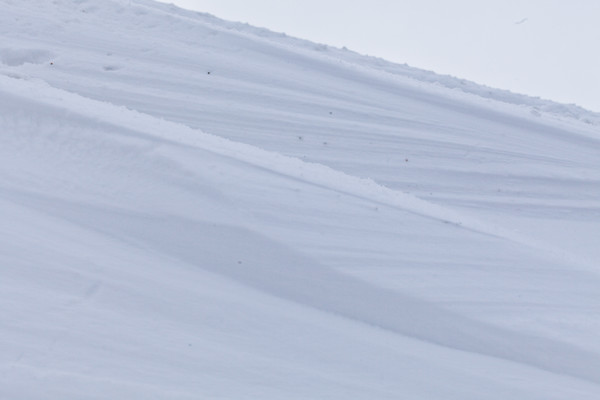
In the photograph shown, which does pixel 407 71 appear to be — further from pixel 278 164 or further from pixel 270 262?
pixel 270 262

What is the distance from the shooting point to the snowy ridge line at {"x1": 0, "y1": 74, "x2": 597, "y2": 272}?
3480mm

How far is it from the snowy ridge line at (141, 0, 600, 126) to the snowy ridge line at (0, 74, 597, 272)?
12.0ft

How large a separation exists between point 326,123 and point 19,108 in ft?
7.63

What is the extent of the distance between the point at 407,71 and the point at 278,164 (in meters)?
4.44

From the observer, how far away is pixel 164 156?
328cm

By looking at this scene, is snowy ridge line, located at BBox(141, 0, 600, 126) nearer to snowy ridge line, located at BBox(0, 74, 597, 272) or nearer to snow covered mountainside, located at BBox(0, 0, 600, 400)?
snow covered mountainside, located at BBox(0, 0, 600, 400)

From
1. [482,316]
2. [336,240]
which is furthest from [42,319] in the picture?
[482,316]

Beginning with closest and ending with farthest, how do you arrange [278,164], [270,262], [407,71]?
[270,262] < [278,164] < [407,71]

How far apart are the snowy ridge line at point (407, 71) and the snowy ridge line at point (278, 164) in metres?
3.65

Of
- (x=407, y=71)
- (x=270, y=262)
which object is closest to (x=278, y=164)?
(x=270, y=262)

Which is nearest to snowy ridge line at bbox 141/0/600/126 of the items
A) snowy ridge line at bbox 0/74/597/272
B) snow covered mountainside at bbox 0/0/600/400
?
snow covered mountainside at bbox 0/0/600/400

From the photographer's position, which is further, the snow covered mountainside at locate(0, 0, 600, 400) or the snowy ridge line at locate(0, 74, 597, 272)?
the snowy ridge line at locate(0, 74, 597, 272)

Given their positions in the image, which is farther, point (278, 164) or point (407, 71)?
point (407, 71)

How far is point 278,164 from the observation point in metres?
3.63
